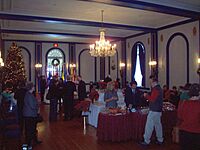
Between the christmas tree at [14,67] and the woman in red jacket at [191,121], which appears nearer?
the woman in red jacket at [191,121]

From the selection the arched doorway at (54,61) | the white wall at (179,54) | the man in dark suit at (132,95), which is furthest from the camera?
the arched doorway at (54,61)

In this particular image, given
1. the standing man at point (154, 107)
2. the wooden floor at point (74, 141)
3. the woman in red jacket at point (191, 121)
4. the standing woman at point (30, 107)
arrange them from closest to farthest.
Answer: the woman in red jacket at point (191, 121), the standing woman at point (30, 107), the standing man at point (154, 107), the wooden floor at point (74, 141)

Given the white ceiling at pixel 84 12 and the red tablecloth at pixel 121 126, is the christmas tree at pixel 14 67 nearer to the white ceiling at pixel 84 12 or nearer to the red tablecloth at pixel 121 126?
the white ceiling at pixel 84 12

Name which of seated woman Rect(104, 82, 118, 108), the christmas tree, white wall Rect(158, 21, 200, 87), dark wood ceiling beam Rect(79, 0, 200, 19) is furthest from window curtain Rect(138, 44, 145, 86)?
seated woman Rect(104, 82, 118, 108)

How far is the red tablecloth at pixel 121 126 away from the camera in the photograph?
5957 mm

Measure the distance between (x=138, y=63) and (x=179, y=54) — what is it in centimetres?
360

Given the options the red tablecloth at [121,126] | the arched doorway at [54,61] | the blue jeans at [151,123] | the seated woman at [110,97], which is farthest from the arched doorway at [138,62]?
the blue jeans at [151,123]

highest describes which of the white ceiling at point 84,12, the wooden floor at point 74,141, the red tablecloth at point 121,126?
the white ceiling at point 84,12

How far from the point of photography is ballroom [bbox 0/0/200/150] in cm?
598

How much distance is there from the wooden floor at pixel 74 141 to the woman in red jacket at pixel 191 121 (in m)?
2.27

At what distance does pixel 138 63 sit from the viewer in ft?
46.0

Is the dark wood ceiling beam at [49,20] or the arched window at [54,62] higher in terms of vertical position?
the dark wood ceiling beam at [49,20]

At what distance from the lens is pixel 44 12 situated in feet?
29.3

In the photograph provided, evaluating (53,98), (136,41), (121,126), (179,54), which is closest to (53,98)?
(53,98)
